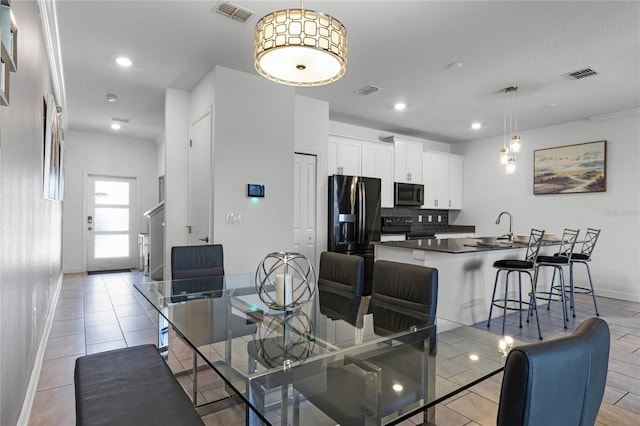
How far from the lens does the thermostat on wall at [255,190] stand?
12.2 ft

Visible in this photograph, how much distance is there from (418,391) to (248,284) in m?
1.70

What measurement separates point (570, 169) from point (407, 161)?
8.25 ft

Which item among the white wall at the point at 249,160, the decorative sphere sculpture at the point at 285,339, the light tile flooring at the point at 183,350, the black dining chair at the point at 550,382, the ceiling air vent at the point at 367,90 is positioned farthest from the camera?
the ceiling air vent at the point at 367,90

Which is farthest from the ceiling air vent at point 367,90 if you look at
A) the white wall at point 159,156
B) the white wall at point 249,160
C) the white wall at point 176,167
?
the white wall at point 159,156

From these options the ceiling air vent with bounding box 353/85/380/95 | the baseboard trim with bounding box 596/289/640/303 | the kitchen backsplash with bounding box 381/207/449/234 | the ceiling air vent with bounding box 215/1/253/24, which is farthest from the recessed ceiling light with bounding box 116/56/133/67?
the baseboard trim with bounding box 596/289/640/303

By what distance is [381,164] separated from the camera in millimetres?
5938

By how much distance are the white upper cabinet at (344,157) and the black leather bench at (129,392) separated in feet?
13.2

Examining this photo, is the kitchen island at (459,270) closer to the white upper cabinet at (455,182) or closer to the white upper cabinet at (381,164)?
the white upper cabinet at (381,164)

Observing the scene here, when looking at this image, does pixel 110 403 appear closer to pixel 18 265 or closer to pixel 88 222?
pixel 18 265

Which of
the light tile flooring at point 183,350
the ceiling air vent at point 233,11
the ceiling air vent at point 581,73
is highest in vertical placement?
the ceiling air vent at point 233,11

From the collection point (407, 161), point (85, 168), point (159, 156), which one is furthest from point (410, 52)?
point (85, 168)

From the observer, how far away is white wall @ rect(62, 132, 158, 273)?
6.75 metres

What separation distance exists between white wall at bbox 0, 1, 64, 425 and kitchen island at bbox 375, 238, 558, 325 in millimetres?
2964

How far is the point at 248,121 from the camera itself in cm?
372
